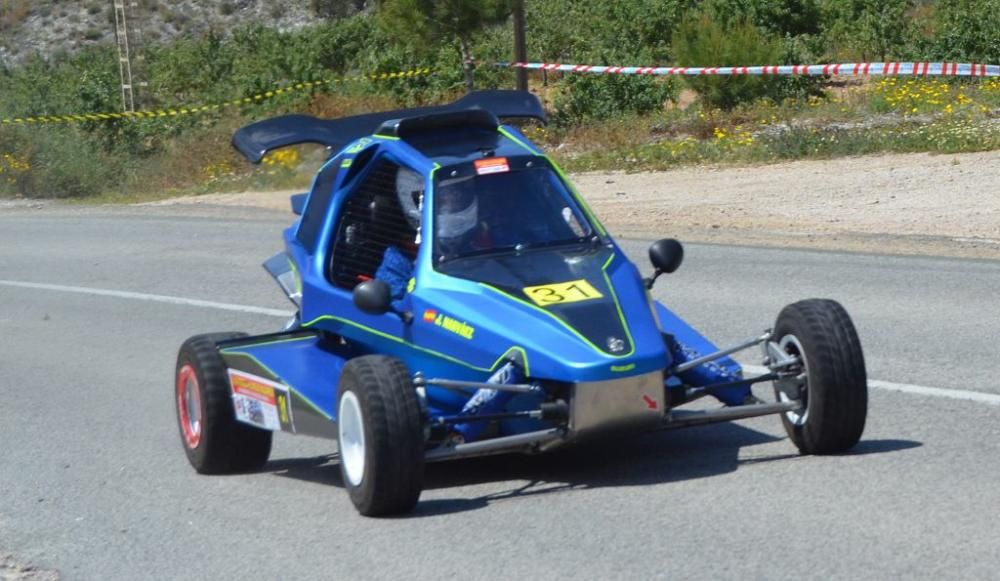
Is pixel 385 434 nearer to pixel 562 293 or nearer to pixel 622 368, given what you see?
pixel 622 368

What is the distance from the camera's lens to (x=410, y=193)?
8094 mm

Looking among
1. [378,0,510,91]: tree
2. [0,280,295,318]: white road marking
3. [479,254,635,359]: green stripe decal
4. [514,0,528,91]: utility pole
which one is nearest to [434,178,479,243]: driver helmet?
[479,254,635,359]: green stripe decal

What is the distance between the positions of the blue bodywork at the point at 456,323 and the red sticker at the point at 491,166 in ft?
0.17

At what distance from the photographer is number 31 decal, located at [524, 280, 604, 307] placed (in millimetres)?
7191

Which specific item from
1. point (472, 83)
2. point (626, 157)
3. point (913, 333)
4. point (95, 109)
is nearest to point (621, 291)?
point (913, 333)

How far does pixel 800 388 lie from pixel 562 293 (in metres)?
1.12

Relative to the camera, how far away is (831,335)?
7.13 m

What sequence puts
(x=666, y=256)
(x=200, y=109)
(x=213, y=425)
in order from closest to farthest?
(x=666, y=256) < (x=213, y=425) < (x=200, y=109)

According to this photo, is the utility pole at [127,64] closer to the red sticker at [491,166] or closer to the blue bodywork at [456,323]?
the blue bodywork at [456,323]

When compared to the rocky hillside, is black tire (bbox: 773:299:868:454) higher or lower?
higher

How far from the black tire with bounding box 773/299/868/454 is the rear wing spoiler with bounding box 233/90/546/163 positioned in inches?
99.8

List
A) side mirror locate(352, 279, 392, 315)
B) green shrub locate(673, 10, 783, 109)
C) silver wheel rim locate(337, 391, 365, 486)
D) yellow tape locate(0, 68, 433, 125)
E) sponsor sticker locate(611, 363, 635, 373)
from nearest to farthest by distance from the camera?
sponsor sticker locate(611, 363, 635, 373)
silver wheel rim locate(337, 391, 365, 486)
side mirror locate(352, 279, 392, 315)
green shrub locate(673, 10, 783, 109)
yellow tape locate(0, 68, 433, 125)

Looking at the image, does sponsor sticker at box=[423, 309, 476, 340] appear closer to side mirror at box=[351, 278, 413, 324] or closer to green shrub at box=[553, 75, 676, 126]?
side mirror at box=[351, 278, 413, 324]

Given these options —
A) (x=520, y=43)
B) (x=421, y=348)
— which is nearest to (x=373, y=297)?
(x=421, y=348)
